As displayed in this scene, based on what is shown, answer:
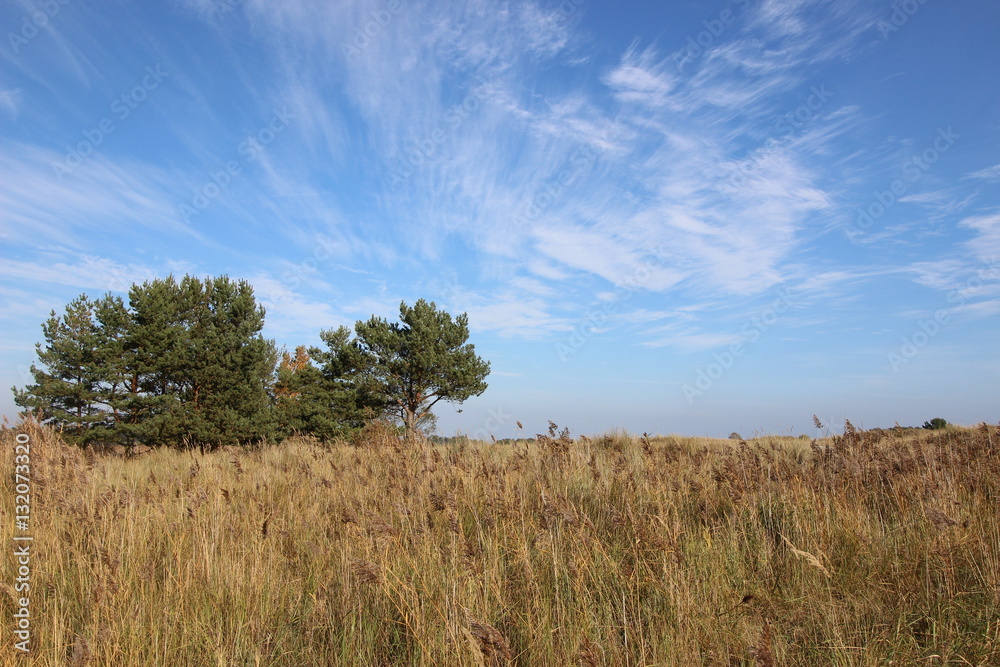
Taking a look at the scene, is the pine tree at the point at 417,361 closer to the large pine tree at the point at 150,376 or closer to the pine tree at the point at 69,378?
the large pine tree at the point at 150,376

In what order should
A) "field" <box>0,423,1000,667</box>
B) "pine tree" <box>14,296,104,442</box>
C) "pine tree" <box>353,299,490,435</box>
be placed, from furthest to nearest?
"pine tree" <box>353,299,490,435</box>
"pine tree" <box>14,296,104,442</box>
"field" <box>0,423,1000,667</box>

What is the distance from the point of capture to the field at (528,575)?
2.57 meters

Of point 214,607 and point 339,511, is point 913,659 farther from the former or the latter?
point 339,511

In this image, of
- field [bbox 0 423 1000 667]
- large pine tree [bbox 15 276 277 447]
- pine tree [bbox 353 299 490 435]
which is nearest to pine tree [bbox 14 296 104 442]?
large pine tree [bbox 15 276 277 447]

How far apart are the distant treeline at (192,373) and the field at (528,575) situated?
19538 mm

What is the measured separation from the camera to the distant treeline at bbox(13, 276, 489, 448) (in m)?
22.9

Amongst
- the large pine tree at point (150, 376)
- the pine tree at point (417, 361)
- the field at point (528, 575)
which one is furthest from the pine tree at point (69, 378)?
the field at point (528, 575)

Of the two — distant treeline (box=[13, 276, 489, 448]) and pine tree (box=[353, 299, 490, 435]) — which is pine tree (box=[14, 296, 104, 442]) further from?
pine tree (box=[353, 299, 490, 435])

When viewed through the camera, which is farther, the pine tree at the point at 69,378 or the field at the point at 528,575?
the pine tree at the point at 69,378

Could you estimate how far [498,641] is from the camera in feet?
6.05

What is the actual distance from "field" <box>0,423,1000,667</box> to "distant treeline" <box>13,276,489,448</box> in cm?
1954

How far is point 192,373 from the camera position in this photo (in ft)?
76.9

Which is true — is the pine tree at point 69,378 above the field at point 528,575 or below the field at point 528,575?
above

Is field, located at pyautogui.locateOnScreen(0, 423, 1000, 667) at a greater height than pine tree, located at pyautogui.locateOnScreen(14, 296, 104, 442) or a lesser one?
lesser
